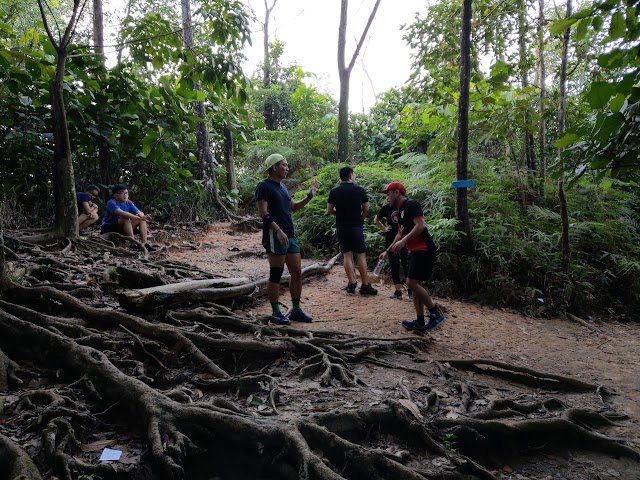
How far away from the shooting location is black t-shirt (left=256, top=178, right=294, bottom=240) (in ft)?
17.3

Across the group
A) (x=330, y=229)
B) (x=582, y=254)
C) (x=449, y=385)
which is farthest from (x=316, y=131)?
(x=449, y=385)

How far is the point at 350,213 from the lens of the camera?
7441mm

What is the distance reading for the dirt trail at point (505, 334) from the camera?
5191 mm

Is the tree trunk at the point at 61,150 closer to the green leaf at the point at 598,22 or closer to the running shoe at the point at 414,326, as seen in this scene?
the running shoe at the point at 414,326

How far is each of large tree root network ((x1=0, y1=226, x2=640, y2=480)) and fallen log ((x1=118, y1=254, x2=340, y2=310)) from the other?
0.02 m

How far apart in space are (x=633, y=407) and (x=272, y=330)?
3.68 m

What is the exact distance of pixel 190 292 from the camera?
18.1ft

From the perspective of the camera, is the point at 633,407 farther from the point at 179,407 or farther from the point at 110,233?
the point at 110,233

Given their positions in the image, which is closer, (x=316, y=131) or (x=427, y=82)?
(x=427, y=82)

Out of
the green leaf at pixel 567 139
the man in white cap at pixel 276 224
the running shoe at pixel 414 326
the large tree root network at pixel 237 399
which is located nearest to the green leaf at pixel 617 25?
the green leaf at pixel 567 139

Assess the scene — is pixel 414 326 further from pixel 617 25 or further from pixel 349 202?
pixel 617 25

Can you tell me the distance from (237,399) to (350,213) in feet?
14.4

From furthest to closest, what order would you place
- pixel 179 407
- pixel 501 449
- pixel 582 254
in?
pixel 582 254, pixel 501 449, pixel 179 407

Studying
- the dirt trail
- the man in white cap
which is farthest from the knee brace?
the dirt trail
